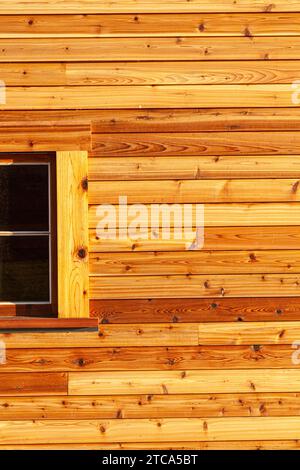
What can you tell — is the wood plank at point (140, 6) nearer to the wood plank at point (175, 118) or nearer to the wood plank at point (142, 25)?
the wood plank at point (142, 25)

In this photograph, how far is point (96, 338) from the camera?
394 cm

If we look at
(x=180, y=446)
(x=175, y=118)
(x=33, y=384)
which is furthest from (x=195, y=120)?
(x=180, y=446)

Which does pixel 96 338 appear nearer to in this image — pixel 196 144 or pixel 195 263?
pixel 195 263

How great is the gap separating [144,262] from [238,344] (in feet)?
2.44

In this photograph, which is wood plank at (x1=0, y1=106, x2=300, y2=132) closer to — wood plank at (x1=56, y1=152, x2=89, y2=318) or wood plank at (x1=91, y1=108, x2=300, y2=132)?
wood plank at (x1=91, y1=108, x2=300, y2=132)

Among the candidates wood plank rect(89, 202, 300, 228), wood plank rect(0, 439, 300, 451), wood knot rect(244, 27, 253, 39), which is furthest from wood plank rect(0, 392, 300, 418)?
wood knot rect(244, 27, 253, 39)

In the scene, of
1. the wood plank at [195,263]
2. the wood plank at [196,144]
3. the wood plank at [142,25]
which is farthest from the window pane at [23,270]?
the wood plank at [142,25]

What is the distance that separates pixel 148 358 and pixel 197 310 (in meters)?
0.41

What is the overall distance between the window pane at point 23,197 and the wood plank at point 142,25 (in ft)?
2.64

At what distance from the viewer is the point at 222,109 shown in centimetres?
396

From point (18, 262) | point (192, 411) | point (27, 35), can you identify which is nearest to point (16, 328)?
point (18, 262)

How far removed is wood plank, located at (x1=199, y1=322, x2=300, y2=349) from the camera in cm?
396

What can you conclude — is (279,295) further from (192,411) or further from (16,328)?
(16,328)

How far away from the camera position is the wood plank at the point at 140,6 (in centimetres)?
391
